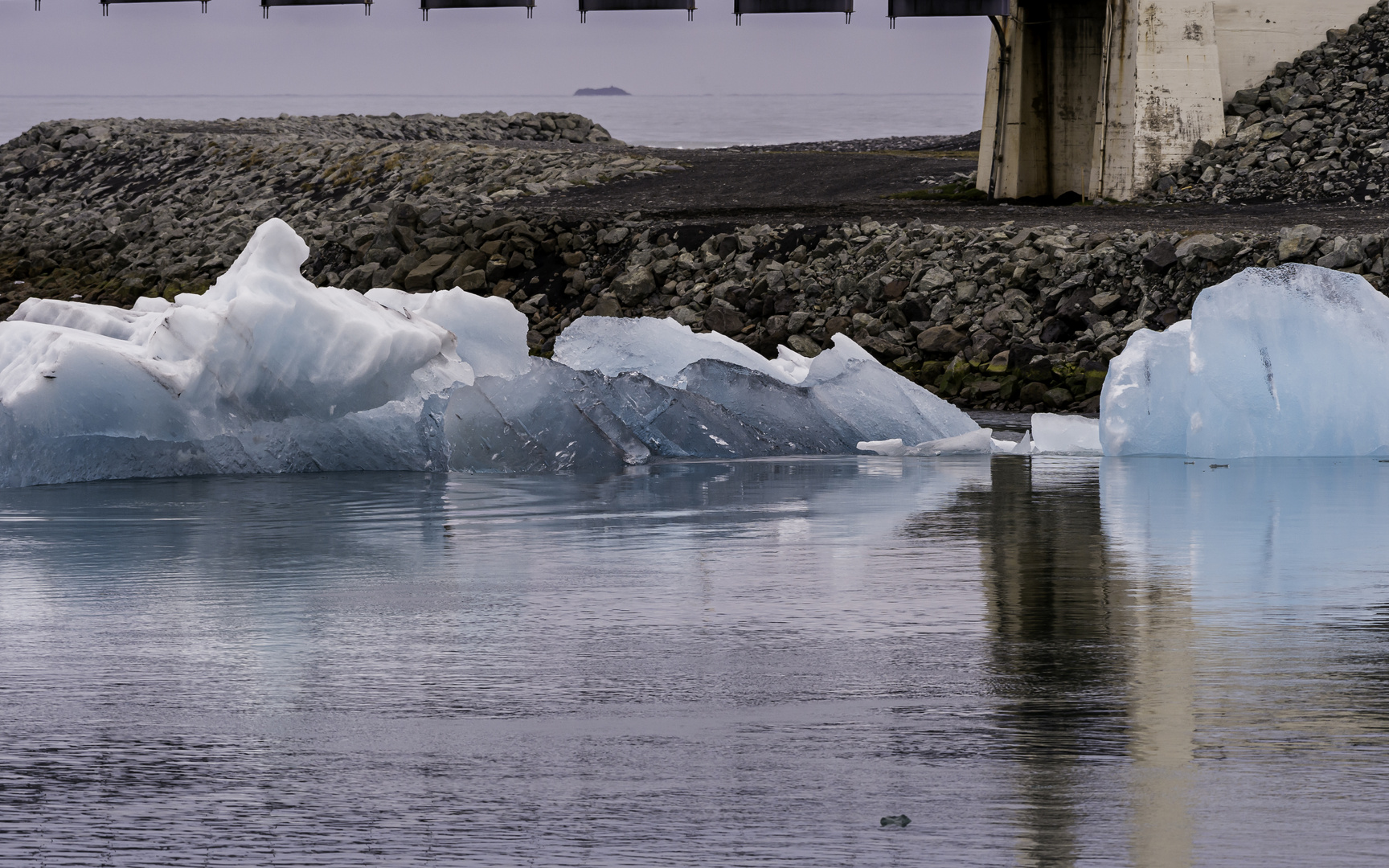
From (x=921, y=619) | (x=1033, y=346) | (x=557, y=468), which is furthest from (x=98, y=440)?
(x=1033, y=346)

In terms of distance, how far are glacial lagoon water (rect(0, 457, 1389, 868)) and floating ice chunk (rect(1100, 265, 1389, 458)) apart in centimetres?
257

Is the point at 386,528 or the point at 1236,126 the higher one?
the point at 1236,126

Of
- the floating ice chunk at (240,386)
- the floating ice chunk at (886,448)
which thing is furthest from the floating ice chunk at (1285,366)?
the floating ice chunk at (240,386)

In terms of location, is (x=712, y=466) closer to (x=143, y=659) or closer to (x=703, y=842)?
(x=143, y=659)

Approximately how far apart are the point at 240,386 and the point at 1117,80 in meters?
19.0

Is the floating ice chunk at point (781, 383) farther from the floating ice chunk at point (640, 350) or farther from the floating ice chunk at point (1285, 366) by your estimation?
the floating ice chunk at point (1285, 366)

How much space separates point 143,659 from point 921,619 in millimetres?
2841

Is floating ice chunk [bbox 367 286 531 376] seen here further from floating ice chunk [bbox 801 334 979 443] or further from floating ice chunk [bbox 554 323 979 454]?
floating ice chunk [bbox 801 334 979 443]

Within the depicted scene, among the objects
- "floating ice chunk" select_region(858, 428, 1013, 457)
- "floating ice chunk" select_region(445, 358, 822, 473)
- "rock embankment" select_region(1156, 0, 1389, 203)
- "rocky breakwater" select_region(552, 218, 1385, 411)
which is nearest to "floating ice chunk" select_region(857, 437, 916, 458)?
"floating ice chunk" select_region(858, 428, 1013, 457)

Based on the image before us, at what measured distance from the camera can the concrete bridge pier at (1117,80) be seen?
27438 millimetres

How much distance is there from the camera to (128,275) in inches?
1273

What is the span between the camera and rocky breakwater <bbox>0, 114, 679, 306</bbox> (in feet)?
104

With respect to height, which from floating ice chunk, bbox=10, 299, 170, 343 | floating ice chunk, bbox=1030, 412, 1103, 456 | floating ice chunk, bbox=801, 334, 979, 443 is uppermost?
floating ice chunk, bbox=10, 299, 170, 343

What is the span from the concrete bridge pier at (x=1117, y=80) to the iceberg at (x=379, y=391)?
581 inches
